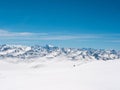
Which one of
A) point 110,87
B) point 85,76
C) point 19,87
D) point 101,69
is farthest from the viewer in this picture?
point 101,69

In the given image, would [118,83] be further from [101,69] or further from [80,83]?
[101,69]

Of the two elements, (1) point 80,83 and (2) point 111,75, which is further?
(2) point 111,75

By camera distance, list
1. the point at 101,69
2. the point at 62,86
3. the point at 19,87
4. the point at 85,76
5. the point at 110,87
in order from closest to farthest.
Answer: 1. the point at 110,87
2. the point at 62,86
3. the point at 19,87
4. the point at 85,76
5. the point at 101,69

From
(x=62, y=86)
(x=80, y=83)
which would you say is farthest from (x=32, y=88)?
(x=80, y=83)

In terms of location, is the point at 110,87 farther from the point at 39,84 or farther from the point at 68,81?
the point at 39,84

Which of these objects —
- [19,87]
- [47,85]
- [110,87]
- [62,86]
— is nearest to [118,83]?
[110,87]

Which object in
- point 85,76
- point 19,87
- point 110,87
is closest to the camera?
point 110,87

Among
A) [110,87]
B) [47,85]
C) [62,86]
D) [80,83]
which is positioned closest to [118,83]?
[110,87]

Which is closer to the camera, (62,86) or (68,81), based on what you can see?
(62,86)
